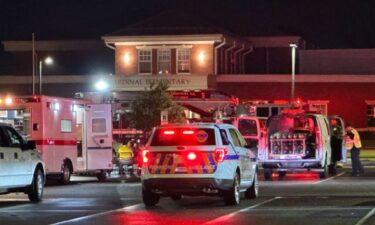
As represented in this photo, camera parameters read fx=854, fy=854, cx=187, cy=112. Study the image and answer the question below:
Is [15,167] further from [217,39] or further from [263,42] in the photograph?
[263,42]

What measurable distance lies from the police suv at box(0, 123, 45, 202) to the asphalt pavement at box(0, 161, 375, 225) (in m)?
0.37

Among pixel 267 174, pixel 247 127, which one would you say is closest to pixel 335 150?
pixel 267 174

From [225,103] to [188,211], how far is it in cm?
2236

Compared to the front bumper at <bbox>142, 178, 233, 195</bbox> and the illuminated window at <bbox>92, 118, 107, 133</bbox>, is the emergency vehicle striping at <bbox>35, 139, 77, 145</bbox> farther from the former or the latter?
the front bumper at <bbox>142, 178, 233, 195</bbox>

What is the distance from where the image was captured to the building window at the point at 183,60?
174 ft

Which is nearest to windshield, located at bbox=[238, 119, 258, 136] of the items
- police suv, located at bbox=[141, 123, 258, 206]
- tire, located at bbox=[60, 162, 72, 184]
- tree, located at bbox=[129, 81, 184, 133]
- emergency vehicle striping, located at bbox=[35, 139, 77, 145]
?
emergency vehicle striping, located at bbox=[35, 139, 77, 145]

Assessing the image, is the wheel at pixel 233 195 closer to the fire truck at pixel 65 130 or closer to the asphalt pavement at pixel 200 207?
the asphalt pavement at pixel 200 207

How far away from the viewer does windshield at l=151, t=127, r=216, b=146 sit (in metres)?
17.9

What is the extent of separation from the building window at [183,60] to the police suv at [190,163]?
34.9 meters

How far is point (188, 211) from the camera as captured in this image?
16.9 m

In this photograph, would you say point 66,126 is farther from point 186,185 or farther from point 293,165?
point 186,185

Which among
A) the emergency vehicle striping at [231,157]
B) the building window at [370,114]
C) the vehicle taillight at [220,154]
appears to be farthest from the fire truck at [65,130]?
the building window at [370,114]

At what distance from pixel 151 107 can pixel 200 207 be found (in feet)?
90.0

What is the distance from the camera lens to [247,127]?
33.9 meters
